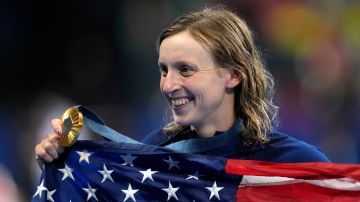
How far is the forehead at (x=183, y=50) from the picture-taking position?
1716 mm

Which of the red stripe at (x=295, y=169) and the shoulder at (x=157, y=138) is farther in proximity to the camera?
the shoulder at (x=157, y=138)

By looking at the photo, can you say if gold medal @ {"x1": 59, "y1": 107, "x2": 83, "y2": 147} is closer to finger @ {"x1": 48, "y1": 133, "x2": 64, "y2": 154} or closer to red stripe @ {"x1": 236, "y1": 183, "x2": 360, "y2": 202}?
finger @ {"x1": 48, "y1": 133, "x2": 64, "y2": 154}

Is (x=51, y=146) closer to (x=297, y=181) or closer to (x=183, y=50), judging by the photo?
(x=183, y=50)

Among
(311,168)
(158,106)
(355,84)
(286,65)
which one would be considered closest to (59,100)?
(158,106)

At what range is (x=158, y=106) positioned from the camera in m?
4.08

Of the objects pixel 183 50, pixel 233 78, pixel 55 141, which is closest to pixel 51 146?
pixel 55 141

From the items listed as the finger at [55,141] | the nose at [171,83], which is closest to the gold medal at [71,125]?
the finger at [55,141]

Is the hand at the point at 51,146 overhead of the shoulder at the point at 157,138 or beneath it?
overhead

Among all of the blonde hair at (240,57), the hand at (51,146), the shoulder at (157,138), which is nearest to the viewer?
the hand at (51,146)

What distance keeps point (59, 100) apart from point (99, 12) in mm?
786

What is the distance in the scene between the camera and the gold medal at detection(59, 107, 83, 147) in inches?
64.4

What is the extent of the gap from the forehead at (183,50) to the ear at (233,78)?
9 cm

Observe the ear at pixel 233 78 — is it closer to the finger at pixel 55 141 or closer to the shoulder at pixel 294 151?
the shoulder at pixel 294 151

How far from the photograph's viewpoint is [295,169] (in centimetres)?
167
